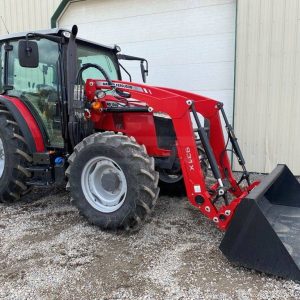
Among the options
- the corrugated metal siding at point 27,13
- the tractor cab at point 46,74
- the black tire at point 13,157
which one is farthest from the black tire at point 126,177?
the corrugated metal siding at point 27,13

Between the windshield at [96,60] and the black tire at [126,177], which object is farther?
the windshield at [96,60]

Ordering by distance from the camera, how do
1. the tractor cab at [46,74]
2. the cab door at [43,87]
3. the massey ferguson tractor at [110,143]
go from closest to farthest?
the massey ferguson tractor at [110,143] → the tractor cab at [46,74] → the cab door at [43,87]

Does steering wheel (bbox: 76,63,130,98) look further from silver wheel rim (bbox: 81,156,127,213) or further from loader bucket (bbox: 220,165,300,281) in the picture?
loader bucket (bbox: 220,165,300,281)

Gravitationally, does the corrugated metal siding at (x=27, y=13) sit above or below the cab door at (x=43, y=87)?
above

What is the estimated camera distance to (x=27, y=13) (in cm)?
826

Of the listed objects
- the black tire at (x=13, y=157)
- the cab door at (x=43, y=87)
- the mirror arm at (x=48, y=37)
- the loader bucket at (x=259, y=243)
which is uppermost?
the mirror arm at (x=48, y=37)

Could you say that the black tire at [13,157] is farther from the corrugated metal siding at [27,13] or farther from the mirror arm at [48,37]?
the corrugated metal siding at [27,13]

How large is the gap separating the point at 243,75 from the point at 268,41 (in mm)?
678

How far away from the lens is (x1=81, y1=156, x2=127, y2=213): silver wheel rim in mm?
3566

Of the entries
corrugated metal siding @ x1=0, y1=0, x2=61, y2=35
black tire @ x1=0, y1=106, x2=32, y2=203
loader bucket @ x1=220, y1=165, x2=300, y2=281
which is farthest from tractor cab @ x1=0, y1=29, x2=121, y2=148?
corrugated metal siding @ x1=0, y1=0, x2=61, y2=35

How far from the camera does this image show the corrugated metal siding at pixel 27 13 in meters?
7.96

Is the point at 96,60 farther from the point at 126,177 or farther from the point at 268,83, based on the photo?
the point at 268,83

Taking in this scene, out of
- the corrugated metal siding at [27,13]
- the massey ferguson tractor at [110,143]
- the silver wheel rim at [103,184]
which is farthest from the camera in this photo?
the corrugated metal siding at [27,13]

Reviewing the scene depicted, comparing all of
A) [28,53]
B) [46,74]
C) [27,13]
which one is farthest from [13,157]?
[27,13]
